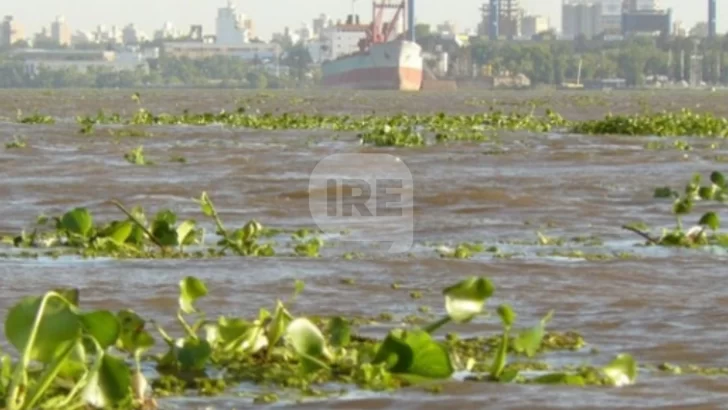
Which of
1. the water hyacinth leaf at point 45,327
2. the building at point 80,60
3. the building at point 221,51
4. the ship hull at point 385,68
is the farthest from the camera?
the building at point 221,51

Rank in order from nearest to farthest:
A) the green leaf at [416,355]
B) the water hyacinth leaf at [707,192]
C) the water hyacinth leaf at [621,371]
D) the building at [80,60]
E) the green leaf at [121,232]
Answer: the green leaf at [416,355] < the water hyacinth leaf at [621,371] < the green leaf at [121,232] < the water hyacinth leaf at [707,192] < the building at [80,60]

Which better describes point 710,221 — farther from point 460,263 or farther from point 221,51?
point 221,51

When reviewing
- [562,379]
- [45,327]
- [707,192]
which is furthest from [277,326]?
[707,192]

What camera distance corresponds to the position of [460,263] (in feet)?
34.0

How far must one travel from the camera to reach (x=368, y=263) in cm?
1047

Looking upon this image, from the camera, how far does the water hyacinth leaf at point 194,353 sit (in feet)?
21.0

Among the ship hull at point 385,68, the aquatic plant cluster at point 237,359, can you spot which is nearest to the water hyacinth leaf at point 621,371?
the aquatic plant cluster at point 237,359

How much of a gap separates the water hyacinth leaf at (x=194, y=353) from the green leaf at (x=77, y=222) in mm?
4184

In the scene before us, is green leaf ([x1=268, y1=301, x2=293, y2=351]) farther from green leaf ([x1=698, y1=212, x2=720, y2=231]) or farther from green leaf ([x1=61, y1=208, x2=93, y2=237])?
green leaf ([x1=698, y1=212, x2=720, y2=231])

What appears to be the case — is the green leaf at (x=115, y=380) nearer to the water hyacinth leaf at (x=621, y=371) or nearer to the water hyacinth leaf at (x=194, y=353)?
the water hyacinth leaf at (x=194, y=353)

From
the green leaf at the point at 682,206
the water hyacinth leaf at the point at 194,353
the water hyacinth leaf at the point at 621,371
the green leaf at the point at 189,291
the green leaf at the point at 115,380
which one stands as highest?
the green leaf at the point at 189,291

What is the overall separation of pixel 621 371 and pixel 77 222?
480 centimetres

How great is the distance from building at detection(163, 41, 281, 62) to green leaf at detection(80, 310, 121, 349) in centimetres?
17703

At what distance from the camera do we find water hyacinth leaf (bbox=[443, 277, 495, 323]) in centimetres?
621
